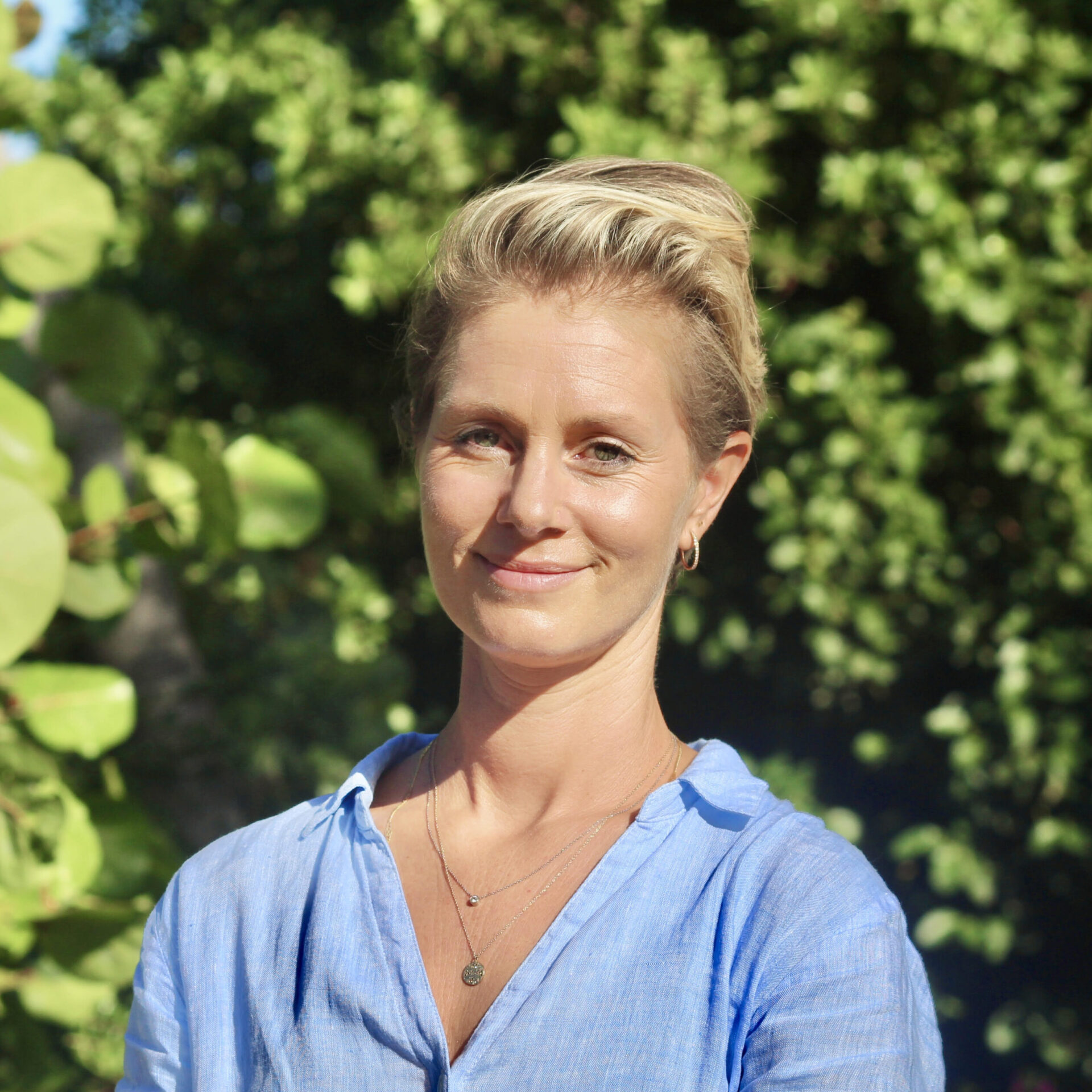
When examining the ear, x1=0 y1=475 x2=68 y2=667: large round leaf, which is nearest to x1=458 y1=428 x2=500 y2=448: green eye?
the ear

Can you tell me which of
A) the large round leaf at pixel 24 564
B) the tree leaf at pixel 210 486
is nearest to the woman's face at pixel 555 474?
the large round leaf at pixel 24 564

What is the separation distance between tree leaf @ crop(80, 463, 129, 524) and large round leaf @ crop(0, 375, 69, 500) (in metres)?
0.06

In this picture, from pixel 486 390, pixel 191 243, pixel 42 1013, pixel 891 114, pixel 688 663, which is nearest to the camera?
pixel 486 390

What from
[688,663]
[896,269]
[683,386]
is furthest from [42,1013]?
[896,269]

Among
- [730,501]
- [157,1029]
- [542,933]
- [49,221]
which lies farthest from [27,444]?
[730,501]

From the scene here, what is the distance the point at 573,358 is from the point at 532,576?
0.71 feet

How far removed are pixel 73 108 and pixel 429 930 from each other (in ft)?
9.85

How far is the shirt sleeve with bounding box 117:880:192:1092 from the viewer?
1.21m

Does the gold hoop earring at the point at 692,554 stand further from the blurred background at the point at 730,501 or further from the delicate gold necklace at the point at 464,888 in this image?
the blurred background at the point at 730,501

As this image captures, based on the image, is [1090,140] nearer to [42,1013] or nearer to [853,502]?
[853,502]

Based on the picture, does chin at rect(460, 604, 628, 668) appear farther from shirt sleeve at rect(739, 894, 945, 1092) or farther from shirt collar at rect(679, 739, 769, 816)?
shirt sleeve at rect(739, 894, 945, 1092)

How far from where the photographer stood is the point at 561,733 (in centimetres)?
125

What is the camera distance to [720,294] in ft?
3.94

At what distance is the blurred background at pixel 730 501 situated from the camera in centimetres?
213
